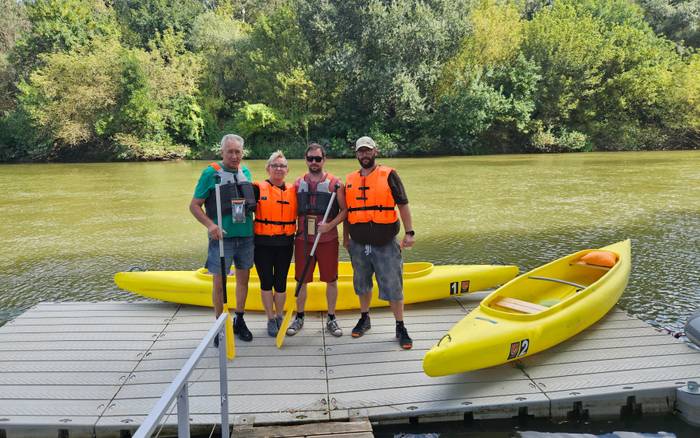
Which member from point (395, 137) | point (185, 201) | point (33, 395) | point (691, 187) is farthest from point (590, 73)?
point (33, 395)

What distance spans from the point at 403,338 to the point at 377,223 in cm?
88

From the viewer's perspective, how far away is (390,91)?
2577 cm

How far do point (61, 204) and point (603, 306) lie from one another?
1231 centimetres

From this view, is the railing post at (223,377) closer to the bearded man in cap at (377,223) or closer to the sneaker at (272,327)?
the sneaker at (272,327)

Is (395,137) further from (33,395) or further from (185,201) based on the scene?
(33,395)

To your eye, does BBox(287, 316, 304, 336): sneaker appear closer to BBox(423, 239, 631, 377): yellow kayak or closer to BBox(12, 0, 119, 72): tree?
BBox(423, 239, 631, 377): yellow kayak

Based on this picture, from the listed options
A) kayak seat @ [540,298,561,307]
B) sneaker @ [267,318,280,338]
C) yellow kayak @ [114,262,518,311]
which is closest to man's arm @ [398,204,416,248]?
yellow kayak @ [114,262,518,311]

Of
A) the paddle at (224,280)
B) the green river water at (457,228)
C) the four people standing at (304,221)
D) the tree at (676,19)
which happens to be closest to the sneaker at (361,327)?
the four people standing at (304,221)

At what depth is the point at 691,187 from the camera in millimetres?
12805

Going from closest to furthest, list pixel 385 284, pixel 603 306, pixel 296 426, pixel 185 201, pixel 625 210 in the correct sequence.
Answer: pixel 296 426
pixel 385 284
pixel 603 306
pixel 625 210
pixel 185 201

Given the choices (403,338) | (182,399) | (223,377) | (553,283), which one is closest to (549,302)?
(553,283)

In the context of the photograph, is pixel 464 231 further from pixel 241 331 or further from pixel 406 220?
pixel 241 331

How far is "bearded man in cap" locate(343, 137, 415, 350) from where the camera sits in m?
3.54

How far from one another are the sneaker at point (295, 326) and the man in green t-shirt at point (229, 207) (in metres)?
0.62
